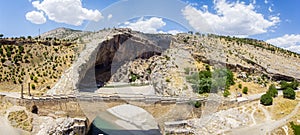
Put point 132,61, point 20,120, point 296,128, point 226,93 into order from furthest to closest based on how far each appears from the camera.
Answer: point 132,61
point 226,93
point 20,120
point 296,128

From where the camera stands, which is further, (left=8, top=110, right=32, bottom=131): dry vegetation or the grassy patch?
(left=8, top=110, right=32, bottom=131): dry vegetation

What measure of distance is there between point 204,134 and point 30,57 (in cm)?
3105

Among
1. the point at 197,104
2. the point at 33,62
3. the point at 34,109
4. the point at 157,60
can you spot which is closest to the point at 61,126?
the point at 34,109

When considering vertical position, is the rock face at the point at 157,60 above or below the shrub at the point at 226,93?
above

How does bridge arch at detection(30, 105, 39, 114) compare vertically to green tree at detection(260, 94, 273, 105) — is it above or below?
below

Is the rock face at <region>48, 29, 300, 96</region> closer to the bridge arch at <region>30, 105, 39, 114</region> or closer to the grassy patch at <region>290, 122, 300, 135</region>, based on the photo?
the bridge arch at <region>30, 105, 39, 114</region>

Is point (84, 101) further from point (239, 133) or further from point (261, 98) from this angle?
point (261, 98)

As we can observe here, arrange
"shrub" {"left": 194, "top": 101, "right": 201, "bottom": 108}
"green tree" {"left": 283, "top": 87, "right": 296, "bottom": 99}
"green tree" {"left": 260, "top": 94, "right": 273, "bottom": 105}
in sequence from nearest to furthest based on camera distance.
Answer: "shrub" {"left": 194, "top": 101, "right": 201, "bottom": 108} < "green tree" {"left": 260, "top": 94, "right": 273, "bottom": 105} < "green tree" {"left": 283, "top": 87, "right": 296, "bottom": 99}

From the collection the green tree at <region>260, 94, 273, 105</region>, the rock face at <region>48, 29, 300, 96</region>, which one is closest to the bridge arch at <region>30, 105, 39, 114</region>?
the rock face at <region>48, 29, 300, 96</region>

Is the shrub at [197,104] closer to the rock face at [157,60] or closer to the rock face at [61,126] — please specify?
the rock face at [157,60]

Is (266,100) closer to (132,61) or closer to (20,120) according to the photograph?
(20,120)

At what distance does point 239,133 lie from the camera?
84.0ft

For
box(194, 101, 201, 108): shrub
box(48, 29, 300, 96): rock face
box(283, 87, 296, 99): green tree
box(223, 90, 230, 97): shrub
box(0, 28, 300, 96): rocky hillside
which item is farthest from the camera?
box(48, 29, 300, 96): rock face

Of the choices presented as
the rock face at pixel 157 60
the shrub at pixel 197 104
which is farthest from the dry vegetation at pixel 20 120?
the shrub at pixel 197 104
